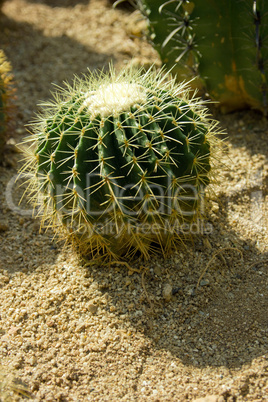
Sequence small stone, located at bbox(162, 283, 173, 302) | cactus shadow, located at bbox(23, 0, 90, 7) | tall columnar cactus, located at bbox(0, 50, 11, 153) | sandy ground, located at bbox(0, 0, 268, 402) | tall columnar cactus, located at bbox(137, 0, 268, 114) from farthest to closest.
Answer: cactus shadow, located at bbox(23, 0, 90, 7) → tall columnar cactus, located at bbox(0, 50, 11, 153) → tall columnar cactus, located at bbox(137, 0, 268, 114) → small stone, located at bbox(162, 283, 173, 302) → sandy ground, located at bbox(0, 0, 268, 402)

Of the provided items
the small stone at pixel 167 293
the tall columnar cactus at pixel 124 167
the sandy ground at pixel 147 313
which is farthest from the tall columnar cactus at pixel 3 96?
the small stone at pixel 167 293

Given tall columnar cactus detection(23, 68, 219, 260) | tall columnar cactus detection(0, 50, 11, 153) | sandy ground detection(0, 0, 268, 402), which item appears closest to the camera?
sandy ground detection(0, 0, 268, 402)

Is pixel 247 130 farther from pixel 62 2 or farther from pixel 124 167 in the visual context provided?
pixel 62 2

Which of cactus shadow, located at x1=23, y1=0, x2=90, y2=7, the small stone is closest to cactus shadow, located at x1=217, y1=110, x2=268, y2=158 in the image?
the small stone

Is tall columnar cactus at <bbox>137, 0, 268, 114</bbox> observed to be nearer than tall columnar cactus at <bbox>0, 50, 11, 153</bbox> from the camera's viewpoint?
Yes

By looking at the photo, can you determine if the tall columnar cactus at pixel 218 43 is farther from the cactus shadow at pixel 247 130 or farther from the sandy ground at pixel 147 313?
the sandy ground at pixel 147 313

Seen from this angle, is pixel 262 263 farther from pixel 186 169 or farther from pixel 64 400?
pixel 64 400

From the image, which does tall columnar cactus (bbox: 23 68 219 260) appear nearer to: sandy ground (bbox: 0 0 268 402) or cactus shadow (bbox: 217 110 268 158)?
sandy ground (bbox: 0 0 268 402)
